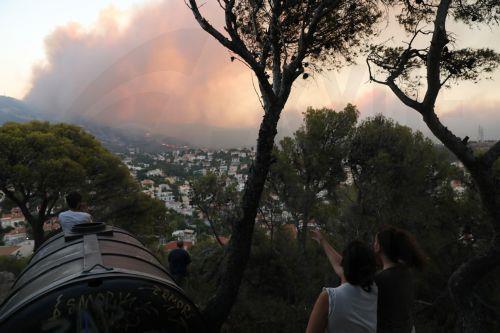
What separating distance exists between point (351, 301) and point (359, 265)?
0.73 ft

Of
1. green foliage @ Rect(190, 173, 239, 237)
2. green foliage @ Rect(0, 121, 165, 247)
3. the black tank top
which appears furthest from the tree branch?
green foliage @ Rect(0, 121, 165, 247)

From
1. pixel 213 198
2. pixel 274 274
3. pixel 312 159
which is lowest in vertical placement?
pixel 274 274

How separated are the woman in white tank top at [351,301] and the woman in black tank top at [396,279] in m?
0.21

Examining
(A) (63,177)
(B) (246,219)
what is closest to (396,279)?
(B) (246,219)

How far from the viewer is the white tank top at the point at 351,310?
8.35 feet

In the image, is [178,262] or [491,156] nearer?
[491,156]

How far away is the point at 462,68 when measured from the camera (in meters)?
8.38

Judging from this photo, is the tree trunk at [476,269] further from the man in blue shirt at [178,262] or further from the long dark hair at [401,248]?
the man in blue shirt at [178,262]

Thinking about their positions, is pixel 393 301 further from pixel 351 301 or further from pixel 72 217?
pixel 72 217

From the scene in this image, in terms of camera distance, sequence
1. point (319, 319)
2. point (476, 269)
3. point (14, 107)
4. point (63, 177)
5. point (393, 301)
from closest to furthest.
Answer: point (319, 319)
point (393, 301)
point (476, 269)
point (63, 177)
point (14, 107)

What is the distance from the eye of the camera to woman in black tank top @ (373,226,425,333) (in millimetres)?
2885

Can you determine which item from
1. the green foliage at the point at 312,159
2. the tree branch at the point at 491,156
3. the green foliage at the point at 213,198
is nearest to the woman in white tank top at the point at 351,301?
the tree branch at the point at 491,156

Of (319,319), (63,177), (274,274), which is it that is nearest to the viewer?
(319,319)

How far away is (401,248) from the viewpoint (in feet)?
9.75
